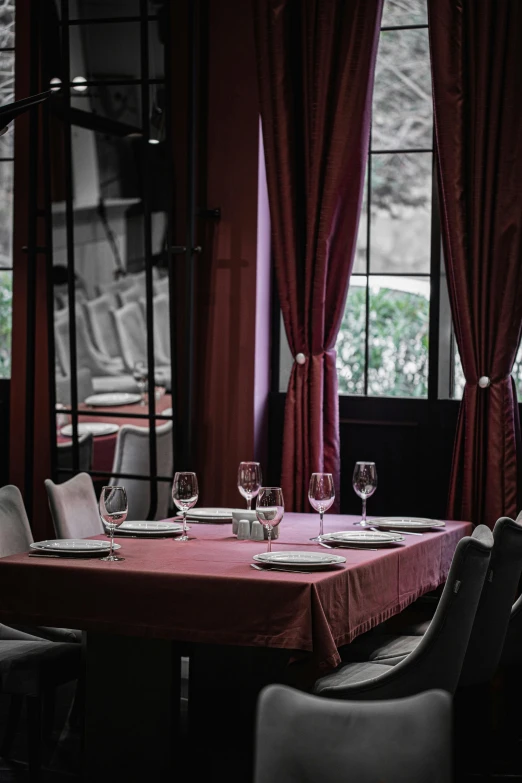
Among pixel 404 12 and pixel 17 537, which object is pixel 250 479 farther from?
A: pixel 404 12

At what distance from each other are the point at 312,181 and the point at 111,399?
4.67 feet

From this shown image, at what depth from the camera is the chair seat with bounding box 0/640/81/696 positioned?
9.62 ft

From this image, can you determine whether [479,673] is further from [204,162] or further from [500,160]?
[204,162]

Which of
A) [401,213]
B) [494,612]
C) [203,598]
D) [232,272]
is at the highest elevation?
[401,213]

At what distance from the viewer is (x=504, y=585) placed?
309 centimetres

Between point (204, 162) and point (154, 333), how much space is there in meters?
0.87

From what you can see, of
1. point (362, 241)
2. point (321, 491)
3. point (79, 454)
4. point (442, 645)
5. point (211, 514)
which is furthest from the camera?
point (79, 454)

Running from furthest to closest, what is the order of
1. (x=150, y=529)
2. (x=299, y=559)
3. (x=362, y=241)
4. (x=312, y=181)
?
(x=362, y=241) → (x=312, y=181) → (x=150, y=529) → (x=299, y=559)

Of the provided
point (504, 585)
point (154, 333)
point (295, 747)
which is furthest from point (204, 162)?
point (295, 747)

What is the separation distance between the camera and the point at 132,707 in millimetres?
2863

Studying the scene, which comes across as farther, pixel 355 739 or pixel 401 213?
pixel 401 213

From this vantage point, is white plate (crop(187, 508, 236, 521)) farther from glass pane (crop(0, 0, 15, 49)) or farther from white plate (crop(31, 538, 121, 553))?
glass pane (crop(0, 0, 15, 49))

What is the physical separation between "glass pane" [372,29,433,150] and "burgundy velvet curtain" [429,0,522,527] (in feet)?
1.12

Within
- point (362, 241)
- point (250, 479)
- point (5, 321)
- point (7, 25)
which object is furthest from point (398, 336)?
point (7, 25)
